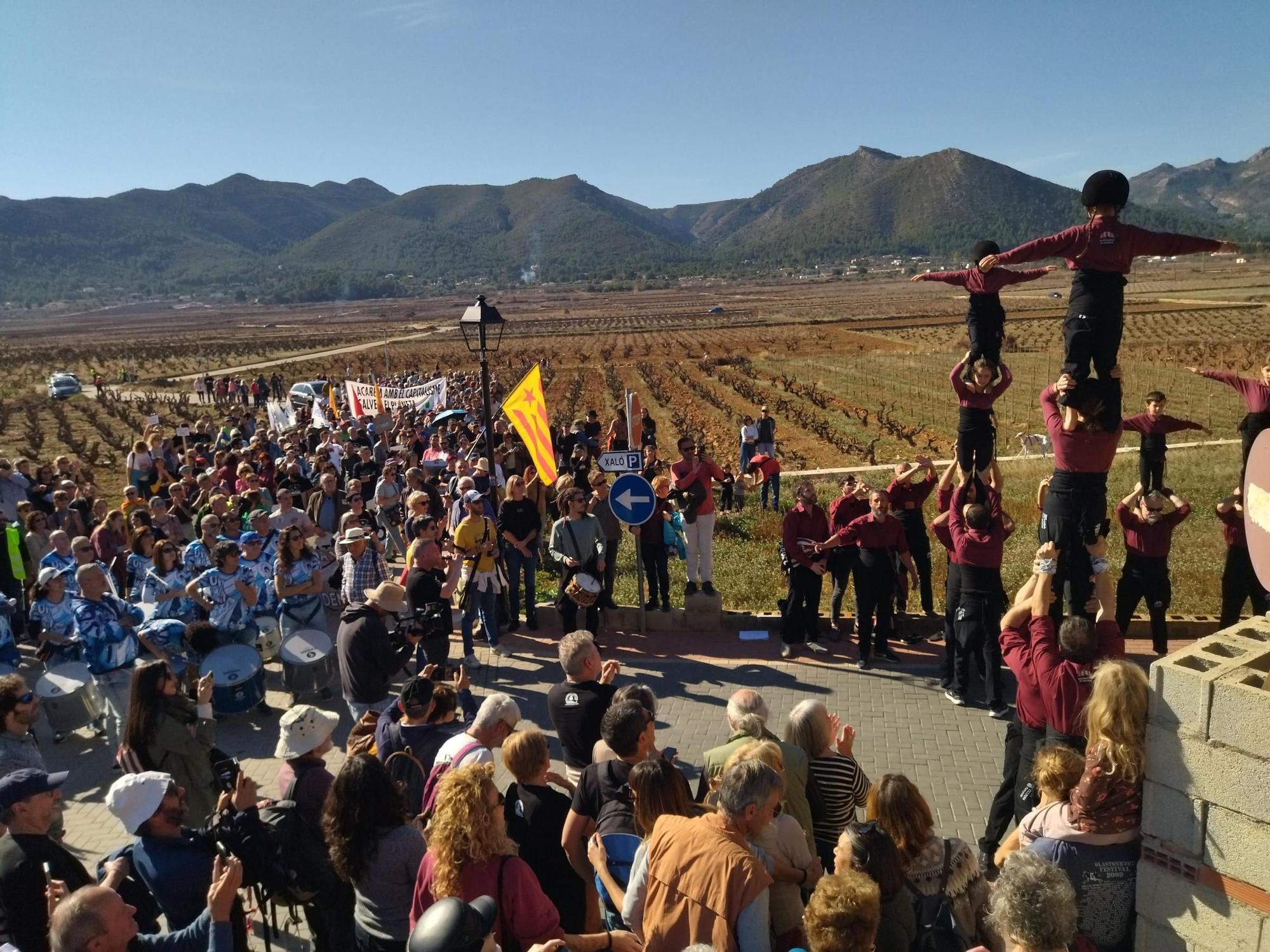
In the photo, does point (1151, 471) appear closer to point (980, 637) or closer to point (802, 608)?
point (980, 637)

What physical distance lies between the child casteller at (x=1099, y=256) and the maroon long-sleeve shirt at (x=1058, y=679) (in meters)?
2.14

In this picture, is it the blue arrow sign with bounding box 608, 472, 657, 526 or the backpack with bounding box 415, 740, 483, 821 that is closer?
the backpack with bounding box 415, 740, 483, 821

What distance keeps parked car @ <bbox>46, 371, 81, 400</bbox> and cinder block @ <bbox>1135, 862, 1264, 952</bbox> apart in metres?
47.5

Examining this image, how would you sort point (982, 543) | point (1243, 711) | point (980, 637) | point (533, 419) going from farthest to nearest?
point (533, 419), point (980, 637), point (982, 543), point (1243, 711)

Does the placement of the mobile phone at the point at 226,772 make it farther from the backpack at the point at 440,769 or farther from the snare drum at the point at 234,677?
the snare drum at the point at 234,677

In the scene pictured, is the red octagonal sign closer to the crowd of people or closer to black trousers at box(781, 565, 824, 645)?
the crowd of people

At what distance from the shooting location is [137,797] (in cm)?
376

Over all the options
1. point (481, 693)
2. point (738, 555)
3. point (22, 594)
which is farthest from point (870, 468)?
point (22, 594)

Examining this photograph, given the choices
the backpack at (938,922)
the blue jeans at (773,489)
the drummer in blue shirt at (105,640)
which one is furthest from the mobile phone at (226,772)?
the blue jeans at (773,489)

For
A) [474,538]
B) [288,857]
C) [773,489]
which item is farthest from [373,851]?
[773,489]

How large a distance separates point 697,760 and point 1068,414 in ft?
12.3

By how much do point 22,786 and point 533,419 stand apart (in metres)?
7.31

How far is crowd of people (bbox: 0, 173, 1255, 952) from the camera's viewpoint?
3406 mm

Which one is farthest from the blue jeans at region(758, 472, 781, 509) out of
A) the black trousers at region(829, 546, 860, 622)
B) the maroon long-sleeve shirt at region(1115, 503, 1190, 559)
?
the maroon long-sleeve shirt at region(1115, 503, 1190, 559)
